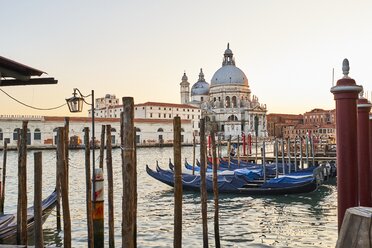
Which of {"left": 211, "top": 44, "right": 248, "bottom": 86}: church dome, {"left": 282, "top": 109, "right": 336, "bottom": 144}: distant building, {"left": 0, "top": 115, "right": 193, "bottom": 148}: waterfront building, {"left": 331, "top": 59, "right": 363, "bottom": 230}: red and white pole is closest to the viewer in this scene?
{"left": 331, "top": 59, "right": 363, "bottom": 230}: red and white pole

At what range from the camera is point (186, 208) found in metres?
9.34

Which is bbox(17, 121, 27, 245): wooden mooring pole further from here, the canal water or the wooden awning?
the canal water

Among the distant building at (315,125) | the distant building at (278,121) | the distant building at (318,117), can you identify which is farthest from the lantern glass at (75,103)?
the distant building at (278,121)

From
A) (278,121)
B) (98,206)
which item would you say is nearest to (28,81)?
(98,206)

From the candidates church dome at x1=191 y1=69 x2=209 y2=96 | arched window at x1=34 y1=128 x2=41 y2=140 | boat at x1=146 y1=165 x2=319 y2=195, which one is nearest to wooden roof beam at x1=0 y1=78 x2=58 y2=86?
boat at x1=146 y1=165 x2=319 y2=195

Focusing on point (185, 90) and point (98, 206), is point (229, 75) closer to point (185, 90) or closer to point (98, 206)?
point (185, 90)

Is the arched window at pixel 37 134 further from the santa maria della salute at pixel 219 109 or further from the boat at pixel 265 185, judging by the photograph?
the boat at pixel 265 185

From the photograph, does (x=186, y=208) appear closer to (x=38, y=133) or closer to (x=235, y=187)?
(x=235, y=187)

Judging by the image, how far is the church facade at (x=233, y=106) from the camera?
61.5 metres

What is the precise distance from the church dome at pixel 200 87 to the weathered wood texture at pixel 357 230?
69714 millimetres

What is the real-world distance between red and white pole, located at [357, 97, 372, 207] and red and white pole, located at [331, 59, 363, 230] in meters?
0.82

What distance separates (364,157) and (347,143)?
907 millimetres

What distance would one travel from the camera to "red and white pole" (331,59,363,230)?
2.57 meters

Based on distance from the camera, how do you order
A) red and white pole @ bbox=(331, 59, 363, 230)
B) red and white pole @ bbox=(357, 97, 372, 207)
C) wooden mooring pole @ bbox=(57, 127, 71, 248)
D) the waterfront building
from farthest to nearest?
the waterfront building
wooden mooring pole @ bbox=(57, 127, 71, 248)
red and white pole @ bbox=(357, 97, 372, 207)
red and white pole @ bbox=(331, 59, 363, 230)
